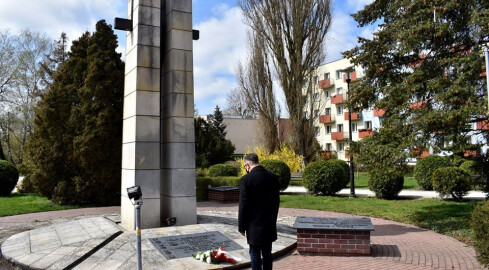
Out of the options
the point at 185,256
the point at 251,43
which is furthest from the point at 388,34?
the point at 251,43

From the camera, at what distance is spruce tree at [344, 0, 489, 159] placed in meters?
8.98

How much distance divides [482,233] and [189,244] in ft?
16.0

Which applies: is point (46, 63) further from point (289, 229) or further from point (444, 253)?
point (444, 253)

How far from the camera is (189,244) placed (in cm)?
710

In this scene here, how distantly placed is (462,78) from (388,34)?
2628mm

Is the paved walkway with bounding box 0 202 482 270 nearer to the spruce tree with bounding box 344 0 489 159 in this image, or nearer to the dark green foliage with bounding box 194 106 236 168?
the spruce tree with bounding box 344 0 489 159

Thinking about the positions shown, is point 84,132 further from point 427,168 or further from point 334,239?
point 427,168

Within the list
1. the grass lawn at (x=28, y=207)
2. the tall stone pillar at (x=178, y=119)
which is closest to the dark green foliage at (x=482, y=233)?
the tall stone pillar at (x=178, y=119)

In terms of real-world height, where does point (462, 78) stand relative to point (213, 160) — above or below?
above

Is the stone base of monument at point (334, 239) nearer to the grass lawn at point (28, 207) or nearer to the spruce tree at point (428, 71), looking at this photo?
the spruce tree at point (428, 71)

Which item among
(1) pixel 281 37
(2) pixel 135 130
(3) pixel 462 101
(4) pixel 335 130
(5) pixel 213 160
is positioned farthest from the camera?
(4) pixel 335 130

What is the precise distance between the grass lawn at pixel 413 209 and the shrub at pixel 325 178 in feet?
2.54

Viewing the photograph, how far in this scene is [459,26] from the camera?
32.7 ft

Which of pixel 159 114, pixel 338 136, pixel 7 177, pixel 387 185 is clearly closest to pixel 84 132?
pixel 7 177
